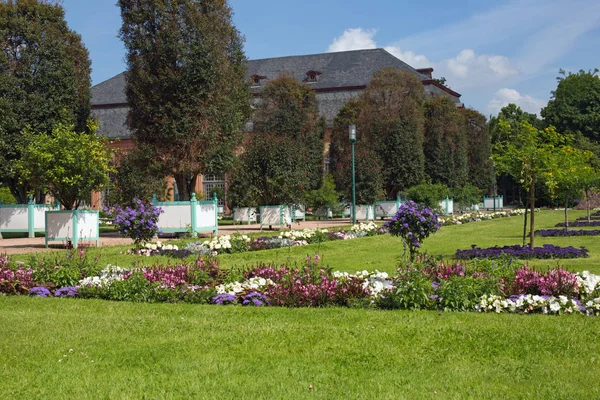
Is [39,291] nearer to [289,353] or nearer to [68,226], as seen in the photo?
[289,353]

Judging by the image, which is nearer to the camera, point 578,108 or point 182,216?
point 182,216

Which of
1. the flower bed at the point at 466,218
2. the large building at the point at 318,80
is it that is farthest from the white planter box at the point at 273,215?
the large building at the point at 318,80

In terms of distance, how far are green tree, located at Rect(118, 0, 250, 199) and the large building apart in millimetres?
28922

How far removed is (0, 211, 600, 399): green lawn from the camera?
4758mm

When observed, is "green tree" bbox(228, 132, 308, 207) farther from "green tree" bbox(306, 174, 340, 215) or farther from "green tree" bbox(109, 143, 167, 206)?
"green tree" bbox(306, 174, 340, 215)

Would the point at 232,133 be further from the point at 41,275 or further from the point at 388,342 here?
the point at 388,342

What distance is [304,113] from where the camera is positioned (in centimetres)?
4356

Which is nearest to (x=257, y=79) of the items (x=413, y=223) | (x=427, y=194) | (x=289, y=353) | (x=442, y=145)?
(x=442, y=145)

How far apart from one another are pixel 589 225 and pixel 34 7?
2340 cm

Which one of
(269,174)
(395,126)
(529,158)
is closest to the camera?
(529,158)

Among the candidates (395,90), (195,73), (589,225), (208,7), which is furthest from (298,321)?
(395,90)

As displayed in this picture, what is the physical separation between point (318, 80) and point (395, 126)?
19385 millimetres

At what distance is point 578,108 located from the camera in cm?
7044

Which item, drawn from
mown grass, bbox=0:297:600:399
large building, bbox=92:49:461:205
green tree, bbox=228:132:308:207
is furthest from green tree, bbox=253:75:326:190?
mown grass, bbox=0:297:600:399
